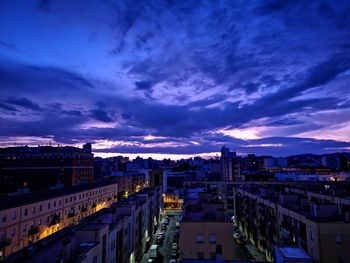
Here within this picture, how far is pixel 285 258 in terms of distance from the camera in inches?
842

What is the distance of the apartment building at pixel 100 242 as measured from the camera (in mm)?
22609

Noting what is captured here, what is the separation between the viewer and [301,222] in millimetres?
34781

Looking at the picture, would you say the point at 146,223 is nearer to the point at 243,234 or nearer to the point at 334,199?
the point at 243,234

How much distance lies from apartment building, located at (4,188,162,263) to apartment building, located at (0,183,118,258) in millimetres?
13577

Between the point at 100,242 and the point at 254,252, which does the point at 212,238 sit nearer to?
the point at 100,242

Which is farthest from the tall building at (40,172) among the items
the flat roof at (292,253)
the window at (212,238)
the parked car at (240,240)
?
the flat roof at (292,253)

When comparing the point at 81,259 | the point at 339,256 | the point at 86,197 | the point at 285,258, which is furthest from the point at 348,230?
the point at 86,197

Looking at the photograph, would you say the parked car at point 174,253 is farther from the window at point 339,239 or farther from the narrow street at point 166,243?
the window at point 339,239

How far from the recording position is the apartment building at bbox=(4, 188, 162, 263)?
2261 cm

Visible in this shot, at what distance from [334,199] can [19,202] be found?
52.2 metres

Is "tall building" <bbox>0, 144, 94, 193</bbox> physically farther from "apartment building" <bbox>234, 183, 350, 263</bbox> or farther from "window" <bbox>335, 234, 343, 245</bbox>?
"window" <bbox>335, 234, 343, 245</bbox>

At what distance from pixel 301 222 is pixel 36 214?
43.1 meters

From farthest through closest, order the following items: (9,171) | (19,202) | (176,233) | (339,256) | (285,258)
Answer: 1. (9,171)
2. (176,233)
3. (19,202)
4. (339,256)
5. (285,258)

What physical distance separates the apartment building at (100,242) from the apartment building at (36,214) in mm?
13577
